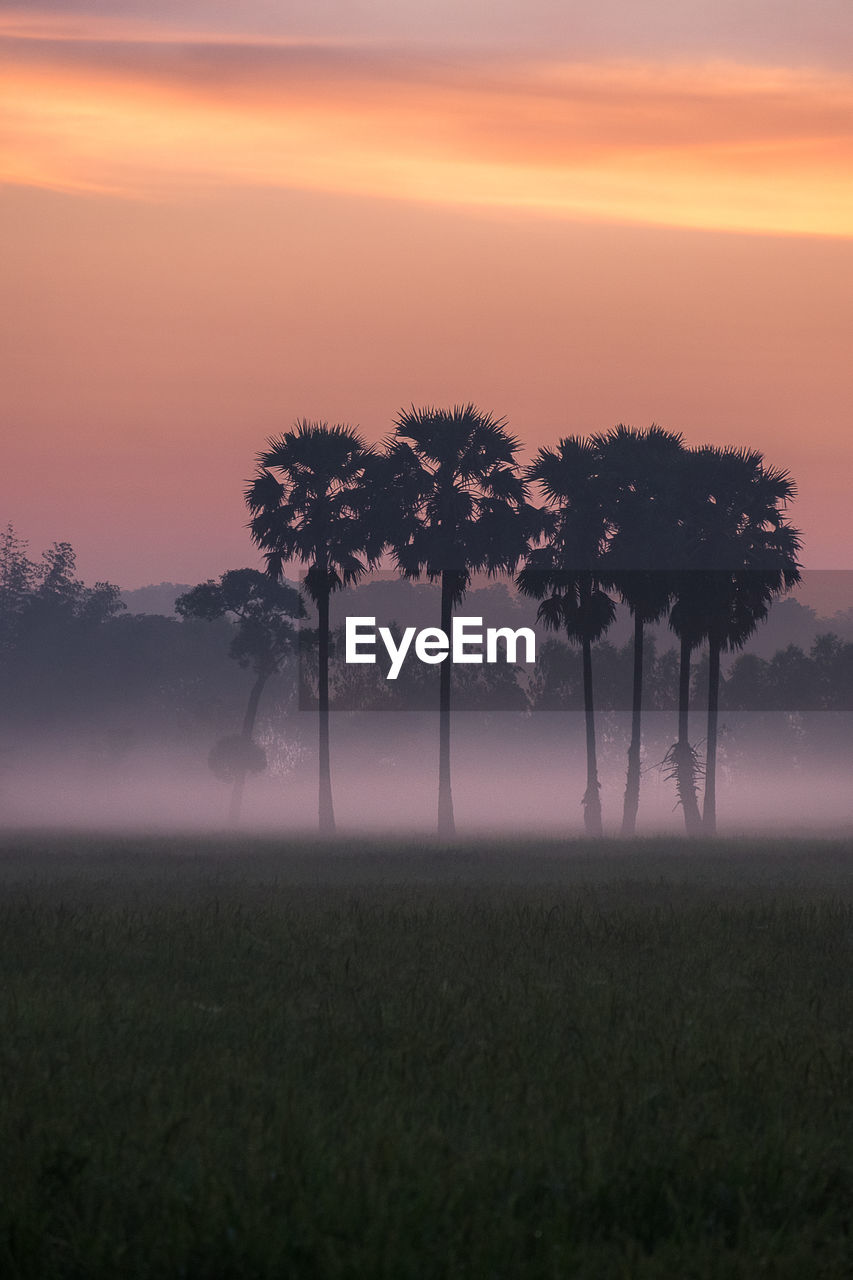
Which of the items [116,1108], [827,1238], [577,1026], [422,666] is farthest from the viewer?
[422,666]

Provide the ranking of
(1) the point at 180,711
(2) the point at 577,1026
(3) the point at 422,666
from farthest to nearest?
1. (1) the point at 180,711
2. (3) the point at 422,666
3. (2) the point at 577,1026

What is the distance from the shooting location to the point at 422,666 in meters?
104

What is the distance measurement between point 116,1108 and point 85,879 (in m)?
24.6

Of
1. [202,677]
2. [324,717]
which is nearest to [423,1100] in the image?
[324,717]

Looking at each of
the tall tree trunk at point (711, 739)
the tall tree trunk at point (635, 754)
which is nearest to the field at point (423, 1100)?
the tall tree trunk at point (635, 754)

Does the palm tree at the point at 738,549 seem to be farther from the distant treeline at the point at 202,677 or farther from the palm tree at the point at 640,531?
the distant treeline at the point at 202,677

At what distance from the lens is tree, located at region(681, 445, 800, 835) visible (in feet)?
211

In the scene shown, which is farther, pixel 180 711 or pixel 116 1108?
pixel 180 711

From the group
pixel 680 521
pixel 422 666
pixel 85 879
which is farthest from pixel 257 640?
pixel 85 879

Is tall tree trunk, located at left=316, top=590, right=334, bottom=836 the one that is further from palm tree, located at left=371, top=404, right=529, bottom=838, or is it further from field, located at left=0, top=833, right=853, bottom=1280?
field, located at left=0, top=833, right=853, bottom=1280

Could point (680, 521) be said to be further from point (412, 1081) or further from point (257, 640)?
point (412, 1081)

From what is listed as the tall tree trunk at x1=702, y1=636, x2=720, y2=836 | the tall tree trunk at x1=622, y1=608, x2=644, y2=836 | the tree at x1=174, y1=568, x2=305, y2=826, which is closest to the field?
the tall tree trunk at x1=622, y1=608, x2=644, y2=836

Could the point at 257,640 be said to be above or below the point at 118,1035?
above

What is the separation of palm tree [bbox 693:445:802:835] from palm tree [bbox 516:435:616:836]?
4.32 meters
